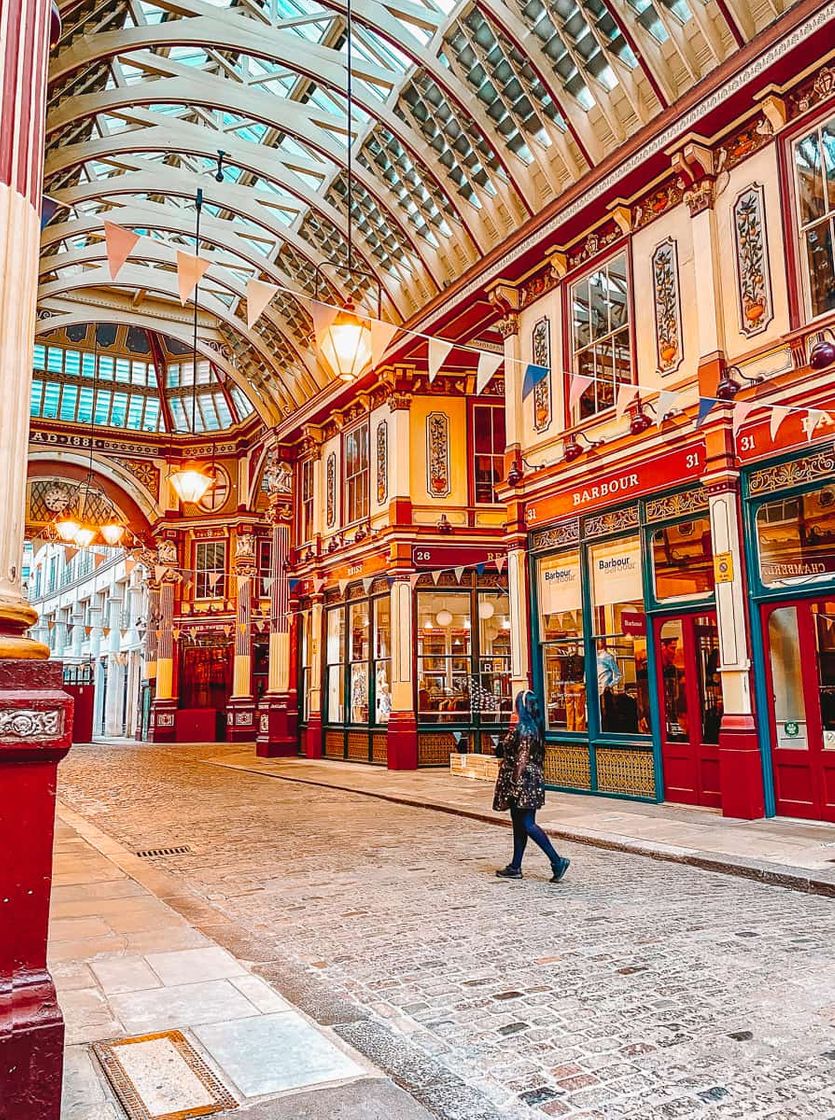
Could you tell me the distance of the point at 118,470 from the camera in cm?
3428

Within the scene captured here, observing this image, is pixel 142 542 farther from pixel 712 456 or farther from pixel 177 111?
pixel 712 456

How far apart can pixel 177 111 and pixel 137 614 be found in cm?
2554

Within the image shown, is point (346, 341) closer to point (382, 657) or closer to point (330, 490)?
point (382, 657)

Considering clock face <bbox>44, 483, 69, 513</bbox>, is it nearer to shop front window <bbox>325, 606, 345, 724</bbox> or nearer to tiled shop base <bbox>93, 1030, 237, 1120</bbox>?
shop front window <bbox>325, 606, 345, 724</bbox>

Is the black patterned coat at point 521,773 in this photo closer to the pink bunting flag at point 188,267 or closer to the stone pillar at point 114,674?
the pink bunting flag at point 188,267

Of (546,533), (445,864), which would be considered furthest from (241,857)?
(546,533)

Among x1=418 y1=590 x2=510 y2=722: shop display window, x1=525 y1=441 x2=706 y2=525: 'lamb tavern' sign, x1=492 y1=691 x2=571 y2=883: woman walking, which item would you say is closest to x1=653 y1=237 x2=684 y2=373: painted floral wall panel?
x1=525 y1=441 x2=706 y2=525: 'lamb tavern' sign

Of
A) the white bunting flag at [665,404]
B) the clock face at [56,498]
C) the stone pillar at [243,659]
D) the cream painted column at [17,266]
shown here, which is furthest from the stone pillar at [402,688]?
the clock face at [56,498]

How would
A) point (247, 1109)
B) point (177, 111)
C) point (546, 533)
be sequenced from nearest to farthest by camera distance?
point (247, 1109)
point (546, 533)
point (177, 111)

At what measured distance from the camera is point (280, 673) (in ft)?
82.4

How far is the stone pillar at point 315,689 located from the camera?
23219 millimetres

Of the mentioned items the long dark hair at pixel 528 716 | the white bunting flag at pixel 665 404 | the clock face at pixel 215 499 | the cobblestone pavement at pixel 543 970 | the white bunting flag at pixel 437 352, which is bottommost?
the cobblestone pavement at pixel 543 970

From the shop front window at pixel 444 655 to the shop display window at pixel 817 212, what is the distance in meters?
11.0

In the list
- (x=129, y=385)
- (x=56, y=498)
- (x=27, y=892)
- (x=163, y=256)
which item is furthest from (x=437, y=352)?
(x=56, y=498)
